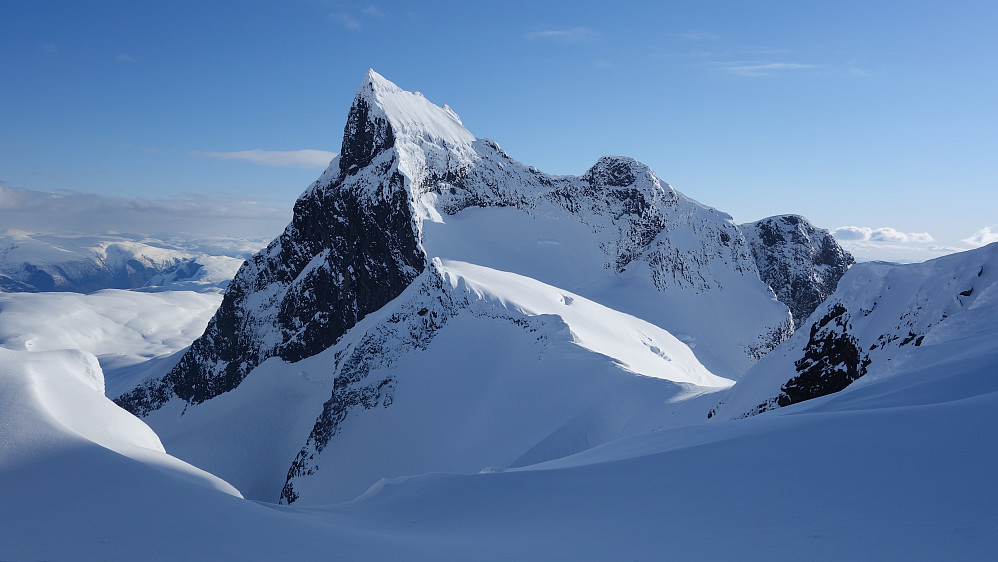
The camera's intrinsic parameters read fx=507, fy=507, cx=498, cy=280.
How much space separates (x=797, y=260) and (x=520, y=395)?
210ft

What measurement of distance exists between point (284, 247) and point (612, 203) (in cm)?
4467

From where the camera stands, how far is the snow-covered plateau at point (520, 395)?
609 cm

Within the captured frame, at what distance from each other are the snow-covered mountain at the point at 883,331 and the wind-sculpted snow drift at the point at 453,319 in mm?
4934

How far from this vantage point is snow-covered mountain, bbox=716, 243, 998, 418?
42.9 feet

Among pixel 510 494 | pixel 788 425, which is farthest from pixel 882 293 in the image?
pixel 510 494

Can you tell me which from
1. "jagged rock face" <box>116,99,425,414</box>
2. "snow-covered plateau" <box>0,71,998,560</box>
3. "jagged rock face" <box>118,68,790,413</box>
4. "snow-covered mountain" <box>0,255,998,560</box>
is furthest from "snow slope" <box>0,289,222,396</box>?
"snow-covered mountain" <box>0,255,998,560</box>

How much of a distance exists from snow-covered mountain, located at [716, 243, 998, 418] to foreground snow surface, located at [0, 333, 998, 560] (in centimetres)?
419

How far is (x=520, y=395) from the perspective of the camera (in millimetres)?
28844

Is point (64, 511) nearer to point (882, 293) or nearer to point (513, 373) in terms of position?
point (882, 293)

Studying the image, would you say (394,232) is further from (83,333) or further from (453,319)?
(83,333)

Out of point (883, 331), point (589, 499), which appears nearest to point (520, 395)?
point (883, 331)

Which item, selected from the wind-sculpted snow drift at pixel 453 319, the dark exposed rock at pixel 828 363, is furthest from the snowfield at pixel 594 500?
the wind-sculpted snow drift at pixel 453 319

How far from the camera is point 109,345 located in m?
174

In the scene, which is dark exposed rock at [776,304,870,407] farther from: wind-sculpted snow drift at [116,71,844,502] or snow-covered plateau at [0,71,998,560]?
wind-sculpted snow drift at [116,71,844,502]
